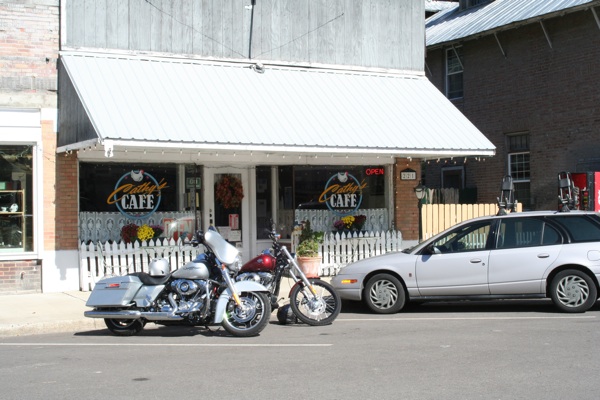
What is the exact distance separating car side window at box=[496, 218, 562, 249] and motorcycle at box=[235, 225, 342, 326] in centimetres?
295

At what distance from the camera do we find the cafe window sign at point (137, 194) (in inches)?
598

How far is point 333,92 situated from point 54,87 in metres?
5.51

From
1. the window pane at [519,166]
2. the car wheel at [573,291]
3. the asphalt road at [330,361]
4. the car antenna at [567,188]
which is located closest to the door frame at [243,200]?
the asphalt road at [330,361]

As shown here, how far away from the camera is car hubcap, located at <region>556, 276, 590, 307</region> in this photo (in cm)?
1188

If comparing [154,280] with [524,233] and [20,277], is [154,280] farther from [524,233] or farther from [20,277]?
[524,233]

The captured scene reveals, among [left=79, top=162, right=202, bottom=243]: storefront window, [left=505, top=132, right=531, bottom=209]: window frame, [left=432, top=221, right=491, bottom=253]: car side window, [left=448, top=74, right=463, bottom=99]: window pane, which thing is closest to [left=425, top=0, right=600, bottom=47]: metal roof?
[left=448, top=74, right=463, bottom=99]: window pane

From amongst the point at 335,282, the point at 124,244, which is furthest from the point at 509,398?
the point at 124,244

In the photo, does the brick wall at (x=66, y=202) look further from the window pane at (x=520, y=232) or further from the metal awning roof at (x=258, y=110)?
the window pane at (x=520, y=232)

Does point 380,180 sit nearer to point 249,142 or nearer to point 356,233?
point 356,233

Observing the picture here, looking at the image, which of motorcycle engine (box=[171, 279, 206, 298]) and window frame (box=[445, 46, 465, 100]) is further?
window frame (box=[445, 46, 465, 100])

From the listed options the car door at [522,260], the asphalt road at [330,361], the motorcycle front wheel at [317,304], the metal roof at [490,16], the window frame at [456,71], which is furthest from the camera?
the window frame at [456,71]

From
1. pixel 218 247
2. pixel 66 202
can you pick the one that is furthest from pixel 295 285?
pixel 66 202

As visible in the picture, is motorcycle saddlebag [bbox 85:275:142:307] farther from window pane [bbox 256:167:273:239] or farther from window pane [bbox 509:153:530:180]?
window pane [bbox 509:153:530:180]

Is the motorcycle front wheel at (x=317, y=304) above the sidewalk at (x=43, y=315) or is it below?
above
